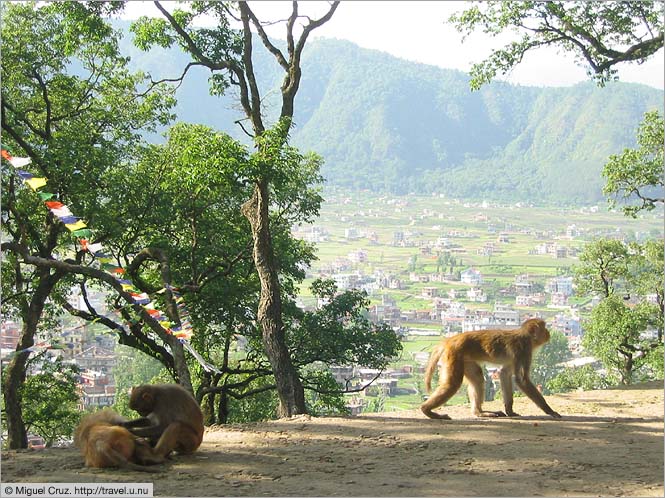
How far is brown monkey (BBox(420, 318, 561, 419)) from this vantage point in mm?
7789

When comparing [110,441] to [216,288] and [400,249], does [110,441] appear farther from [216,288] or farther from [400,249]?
[400,249]

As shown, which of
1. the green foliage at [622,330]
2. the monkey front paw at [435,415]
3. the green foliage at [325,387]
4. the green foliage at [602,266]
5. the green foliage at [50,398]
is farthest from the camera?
the green foliage at [602,266]

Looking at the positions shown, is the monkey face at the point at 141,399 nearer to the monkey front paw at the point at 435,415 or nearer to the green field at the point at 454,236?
the monkey front paw at the point at 435,415

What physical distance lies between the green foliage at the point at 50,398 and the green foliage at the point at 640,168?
1057cm

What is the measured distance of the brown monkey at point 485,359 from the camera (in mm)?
7789

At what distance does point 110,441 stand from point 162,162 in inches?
368

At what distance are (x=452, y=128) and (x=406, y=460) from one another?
207 ft

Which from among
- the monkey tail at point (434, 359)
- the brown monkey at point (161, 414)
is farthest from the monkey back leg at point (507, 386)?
the brown monkey at point (161, 414)

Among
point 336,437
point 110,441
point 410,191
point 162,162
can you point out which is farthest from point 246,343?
point 410,191

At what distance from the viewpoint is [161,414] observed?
5.98m

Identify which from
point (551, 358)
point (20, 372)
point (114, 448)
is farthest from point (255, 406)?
point (551, 358)

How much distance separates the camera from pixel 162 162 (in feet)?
47.6

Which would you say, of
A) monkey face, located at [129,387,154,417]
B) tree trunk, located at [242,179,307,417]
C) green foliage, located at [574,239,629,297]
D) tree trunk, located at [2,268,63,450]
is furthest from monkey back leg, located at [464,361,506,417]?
green foliage, located at [574,239,629,297]

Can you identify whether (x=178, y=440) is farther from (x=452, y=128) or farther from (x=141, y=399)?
(x=452, y=128)
